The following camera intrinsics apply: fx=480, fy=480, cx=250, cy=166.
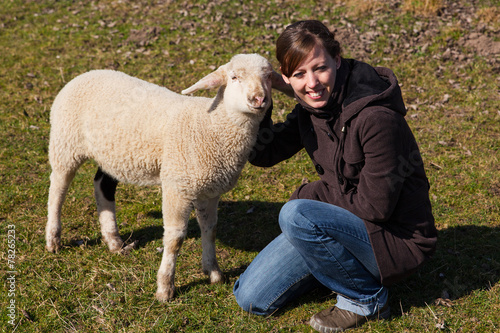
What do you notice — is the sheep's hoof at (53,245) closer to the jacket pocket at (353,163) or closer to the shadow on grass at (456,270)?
the jacket pocket at (353,163)

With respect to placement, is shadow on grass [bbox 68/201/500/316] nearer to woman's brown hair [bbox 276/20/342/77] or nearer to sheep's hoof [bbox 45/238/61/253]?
sheep's hoof [bbox 45/238/61/253]

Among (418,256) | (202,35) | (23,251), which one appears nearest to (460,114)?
(418,256)

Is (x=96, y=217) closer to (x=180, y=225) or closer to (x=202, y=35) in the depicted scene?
(x=180, y=225)

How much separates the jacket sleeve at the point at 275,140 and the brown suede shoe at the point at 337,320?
4.27 ft

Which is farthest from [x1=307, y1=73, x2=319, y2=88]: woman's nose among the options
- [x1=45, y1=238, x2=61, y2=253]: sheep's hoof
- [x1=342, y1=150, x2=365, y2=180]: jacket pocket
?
[x1=45, y1=238, x2=61, y2=253]: sheep's hoof

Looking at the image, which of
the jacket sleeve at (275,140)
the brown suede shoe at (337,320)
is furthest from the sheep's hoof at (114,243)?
the brown suede shoe at (337,320)

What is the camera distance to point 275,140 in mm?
3984

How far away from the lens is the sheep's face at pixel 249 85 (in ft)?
11.1

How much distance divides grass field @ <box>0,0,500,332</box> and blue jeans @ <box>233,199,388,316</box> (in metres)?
0.19

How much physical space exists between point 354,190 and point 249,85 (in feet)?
3.54

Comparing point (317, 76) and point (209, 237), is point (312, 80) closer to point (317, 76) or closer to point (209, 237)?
point (317, 76)

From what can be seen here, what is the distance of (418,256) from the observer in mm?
3326

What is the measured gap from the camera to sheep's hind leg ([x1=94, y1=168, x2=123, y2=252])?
4605 mm

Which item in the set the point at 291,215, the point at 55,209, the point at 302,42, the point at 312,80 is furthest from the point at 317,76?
the point at 55,209
